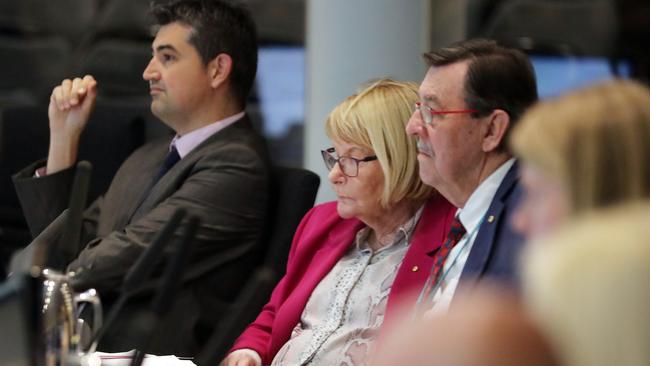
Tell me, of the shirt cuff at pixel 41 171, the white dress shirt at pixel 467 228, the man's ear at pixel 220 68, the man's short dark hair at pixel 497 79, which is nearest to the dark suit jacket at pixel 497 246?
the white dress shirt at pixel 467 228

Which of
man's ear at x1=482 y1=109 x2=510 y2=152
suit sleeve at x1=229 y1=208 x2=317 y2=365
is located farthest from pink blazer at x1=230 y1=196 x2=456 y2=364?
man's ear at x1=482 y1=109 x2=510 y2=152

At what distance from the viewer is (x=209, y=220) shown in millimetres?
3215

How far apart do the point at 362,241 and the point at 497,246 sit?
56 centimetres

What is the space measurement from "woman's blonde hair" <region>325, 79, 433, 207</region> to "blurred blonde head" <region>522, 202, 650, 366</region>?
1.52 m

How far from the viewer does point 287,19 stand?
5.49 meters

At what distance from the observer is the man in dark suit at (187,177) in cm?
316

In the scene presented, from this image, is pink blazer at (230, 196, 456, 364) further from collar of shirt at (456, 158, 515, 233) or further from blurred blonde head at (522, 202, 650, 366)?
blurred blonde head at (522, 202, 650, 366)

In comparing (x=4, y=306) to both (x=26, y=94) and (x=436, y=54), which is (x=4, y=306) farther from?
(x=26, y=94)

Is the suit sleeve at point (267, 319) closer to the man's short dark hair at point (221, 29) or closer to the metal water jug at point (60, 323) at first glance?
the man's short dark hair at point (221, 29)

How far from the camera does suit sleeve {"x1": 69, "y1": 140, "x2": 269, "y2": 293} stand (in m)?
3.15

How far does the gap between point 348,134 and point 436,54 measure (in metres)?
0.31

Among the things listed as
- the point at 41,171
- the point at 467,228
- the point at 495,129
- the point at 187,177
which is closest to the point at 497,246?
the point at 467,228

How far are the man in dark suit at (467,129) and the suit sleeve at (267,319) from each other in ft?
1.56

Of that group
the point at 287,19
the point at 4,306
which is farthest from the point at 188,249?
the point at 287,19
